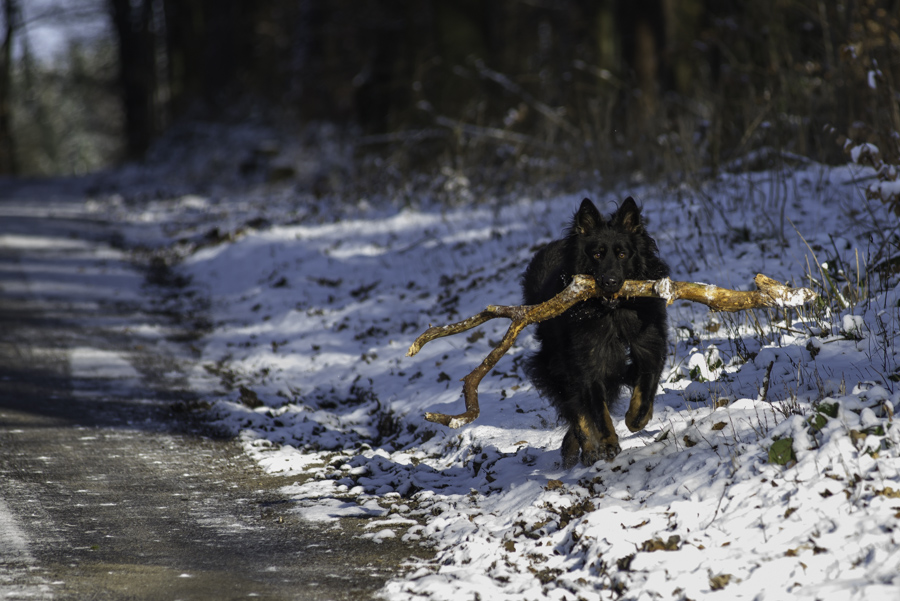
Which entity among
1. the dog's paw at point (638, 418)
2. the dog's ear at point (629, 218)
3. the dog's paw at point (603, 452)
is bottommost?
the dog's paw at point (603, 452)

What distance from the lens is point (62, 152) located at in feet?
216

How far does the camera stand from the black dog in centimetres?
495

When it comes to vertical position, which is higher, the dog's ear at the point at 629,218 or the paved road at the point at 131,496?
the dog's ear at the point at 629,218

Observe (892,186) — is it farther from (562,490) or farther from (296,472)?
(296,472)

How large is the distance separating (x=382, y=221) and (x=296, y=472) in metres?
9.02

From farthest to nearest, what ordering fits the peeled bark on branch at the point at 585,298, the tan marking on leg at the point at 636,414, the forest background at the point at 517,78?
the forest background at the point at 517,78 → the tan marking on leg at the point at 636,414 → the peeled bark on branch at the point at 585,298

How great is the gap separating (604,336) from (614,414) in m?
1.16

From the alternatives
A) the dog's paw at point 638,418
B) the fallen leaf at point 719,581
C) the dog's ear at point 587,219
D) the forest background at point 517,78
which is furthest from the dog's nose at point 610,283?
the forest background at point 517,78

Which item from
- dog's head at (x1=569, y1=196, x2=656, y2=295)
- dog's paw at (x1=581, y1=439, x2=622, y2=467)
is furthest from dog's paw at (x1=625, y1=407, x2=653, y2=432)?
dog's head at (x1=569, y1=196, x2=656, y2=295)

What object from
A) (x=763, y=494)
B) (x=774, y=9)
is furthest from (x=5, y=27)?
(x=763, y=494)

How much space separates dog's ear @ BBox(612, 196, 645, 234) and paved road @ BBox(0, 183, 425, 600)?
2457 mm

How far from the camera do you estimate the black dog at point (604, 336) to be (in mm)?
4949

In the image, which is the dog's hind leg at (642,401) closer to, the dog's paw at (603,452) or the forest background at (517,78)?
the dog's paw at (603,452)

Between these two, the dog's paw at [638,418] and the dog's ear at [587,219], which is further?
the dog's paw at [638,418]
